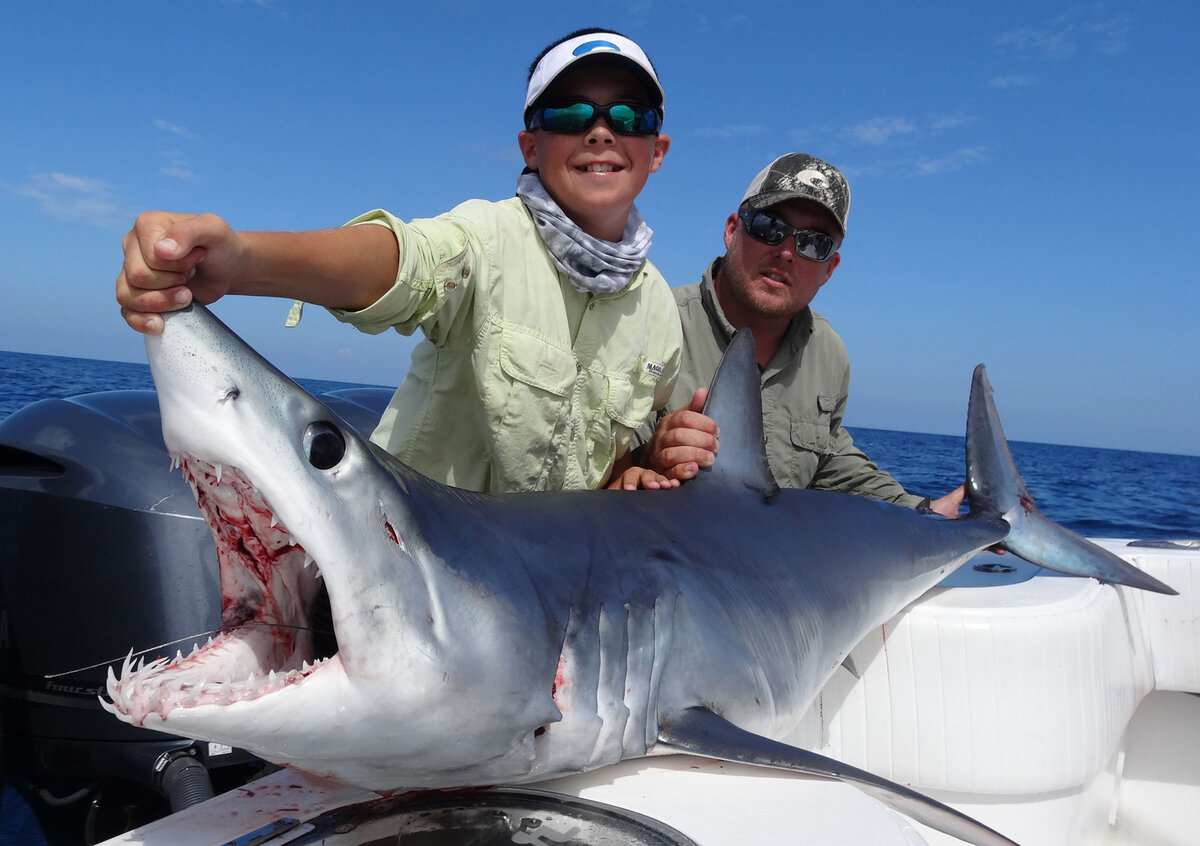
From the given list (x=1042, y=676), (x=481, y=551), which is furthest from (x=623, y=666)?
(x=1042, y=676)

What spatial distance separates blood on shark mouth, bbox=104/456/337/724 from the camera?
1.00 metres

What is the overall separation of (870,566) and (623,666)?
1.13 m

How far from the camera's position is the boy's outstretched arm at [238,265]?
37.4 inches

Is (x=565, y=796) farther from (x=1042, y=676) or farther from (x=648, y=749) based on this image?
(x=1042, y=676)

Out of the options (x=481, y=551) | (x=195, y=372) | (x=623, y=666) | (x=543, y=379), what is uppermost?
(x=543, y=379)

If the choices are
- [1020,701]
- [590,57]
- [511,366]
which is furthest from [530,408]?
[1020,701]

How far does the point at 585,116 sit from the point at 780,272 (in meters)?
1.60

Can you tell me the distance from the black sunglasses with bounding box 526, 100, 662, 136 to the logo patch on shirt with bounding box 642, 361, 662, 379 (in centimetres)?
64

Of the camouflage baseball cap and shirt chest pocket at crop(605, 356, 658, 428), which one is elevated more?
the camouflage baseball cap

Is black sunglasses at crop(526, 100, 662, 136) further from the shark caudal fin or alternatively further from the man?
the shark caudal fin

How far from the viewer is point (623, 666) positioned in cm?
142

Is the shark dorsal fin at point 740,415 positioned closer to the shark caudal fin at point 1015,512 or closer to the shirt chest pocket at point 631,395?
the shirt chest pocket at point 631,395

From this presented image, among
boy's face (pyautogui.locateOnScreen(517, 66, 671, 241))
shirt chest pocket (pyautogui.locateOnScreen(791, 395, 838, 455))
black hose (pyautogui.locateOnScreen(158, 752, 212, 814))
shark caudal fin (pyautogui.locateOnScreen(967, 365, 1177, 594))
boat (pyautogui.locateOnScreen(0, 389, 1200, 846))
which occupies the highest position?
boy's face (pyautogui.locateOnScreen(517, 66, 671, 241))

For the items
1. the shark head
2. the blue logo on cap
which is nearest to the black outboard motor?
the shark head
